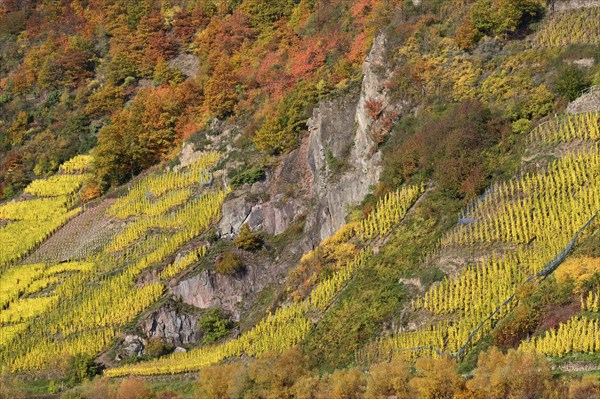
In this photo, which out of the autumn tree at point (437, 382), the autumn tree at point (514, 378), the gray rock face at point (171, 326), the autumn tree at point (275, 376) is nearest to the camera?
the autumn tree at point (514, 378)

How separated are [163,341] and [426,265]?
1620 centimetres

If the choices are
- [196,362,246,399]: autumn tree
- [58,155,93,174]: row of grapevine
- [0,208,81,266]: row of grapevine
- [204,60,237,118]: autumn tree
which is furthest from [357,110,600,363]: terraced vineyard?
[58,155,93,174]: row of grapevine

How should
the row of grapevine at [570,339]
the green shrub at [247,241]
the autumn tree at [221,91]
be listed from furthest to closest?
the autumn tree at [221,91] < the green shrub at [247,241] < the row of grapevine at [570,339]

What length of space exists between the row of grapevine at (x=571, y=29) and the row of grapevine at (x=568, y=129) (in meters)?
6.86

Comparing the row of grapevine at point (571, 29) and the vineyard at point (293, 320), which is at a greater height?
the row of grapevine at point (571, 29)

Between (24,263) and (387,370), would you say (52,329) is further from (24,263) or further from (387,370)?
(387,370)

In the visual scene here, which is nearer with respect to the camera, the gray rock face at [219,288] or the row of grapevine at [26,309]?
the gray rock face at [219,288]

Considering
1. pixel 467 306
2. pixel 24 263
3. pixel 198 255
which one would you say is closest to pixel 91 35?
pixel 24 263

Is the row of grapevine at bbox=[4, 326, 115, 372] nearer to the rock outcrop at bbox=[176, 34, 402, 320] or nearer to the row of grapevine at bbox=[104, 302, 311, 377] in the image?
the row of grapevine at bbox=[104, 302, 311, 377]

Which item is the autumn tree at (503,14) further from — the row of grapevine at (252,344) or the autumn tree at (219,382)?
the autumn tree at (219,382)

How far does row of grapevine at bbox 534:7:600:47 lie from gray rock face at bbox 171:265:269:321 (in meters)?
19.8

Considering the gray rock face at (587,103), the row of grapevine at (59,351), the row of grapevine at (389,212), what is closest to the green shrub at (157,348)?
the row of grapevine at (59,351)

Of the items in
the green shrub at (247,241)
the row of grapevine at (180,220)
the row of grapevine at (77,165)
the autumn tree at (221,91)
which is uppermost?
Result: the autumn tree at (221,91)

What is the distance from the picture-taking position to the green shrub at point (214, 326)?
59844 mm
